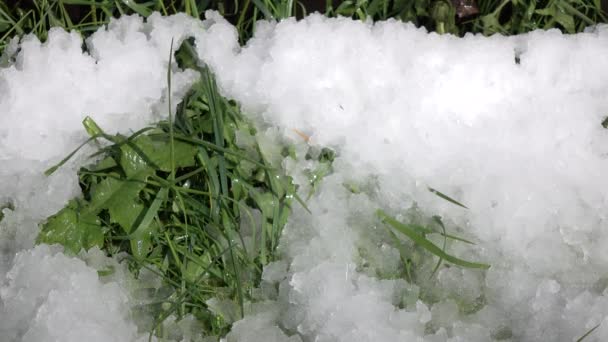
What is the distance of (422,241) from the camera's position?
4.51ft

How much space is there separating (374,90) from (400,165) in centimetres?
19

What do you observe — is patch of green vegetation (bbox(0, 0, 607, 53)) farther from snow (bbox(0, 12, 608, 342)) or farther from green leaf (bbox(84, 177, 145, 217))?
green leaf (bbox(84, 177, 145, 217))

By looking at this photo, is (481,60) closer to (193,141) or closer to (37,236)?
(193,141)

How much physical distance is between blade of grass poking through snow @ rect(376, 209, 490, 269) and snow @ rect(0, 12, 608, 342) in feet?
0.13

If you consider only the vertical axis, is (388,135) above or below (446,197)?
above

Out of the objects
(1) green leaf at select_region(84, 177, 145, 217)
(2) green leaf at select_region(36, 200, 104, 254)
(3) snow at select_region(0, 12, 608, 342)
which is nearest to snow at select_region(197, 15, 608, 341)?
(3) snow at select_region(0, 12, 608, 342)

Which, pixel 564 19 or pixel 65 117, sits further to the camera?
pixel 564 19

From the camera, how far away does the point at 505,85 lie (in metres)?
1.43

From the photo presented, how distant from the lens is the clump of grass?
4.57 ft

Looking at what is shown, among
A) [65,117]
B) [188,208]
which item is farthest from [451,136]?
[65,117]

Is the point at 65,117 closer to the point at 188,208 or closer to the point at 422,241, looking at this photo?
the point at 188,208

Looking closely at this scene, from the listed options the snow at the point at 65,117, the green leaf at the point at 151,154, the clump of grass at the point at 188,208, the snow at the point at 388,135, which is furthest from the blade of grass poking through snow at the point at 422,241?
the snow at the point at 65,117

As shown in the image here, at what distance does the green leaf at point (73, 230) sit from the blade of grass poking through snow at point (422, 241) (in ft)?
2.24

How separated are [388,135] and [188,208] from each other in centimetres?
52
